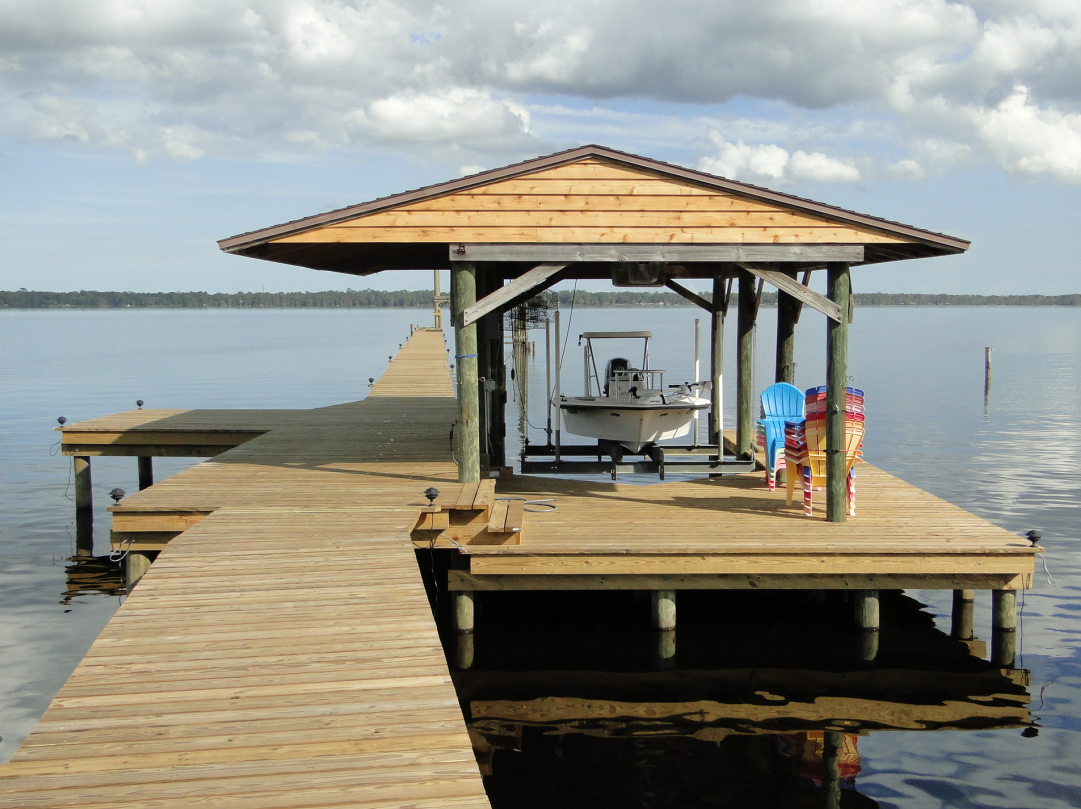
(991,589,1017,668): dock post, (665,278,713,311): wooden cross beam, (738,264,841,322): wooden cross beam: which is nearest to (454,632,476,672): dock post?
(738,264,841,322): wooden cross beam

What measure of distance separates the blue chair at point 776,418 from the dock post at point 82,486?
35.2ft

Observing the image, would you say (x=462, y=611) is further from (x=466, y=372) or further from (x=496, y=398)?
(x=496, y=398)

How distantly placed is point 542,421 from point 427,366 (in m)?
4.68


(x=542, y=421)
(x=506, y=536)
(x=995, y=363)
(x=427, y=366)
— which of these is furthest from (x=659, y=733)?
(x=995, y=363)

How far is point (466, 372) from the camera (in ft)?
33.4

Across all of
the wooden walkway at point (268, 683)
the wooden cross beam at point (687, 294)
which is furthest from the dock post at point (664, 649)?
the wooden cross beam at point (687, 294)

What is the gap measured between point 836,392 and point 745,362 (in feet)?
13.5

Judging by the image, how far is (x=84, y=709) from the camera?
534 centimetres

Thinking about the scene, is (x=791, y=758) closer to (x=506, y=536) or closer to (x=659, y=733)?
(x=659, y=733)

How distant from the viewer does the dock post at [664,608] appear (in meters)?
9.77

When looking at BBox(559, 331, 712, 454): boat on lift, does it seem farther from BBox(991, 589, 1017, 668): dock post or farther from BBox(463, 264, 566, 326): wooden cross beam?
BBox(991, 589, 1017, 668): dock post

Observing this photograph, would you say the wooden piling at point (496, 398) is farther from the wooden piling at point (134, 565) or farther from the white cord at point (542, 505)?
the wooden piling at point (134, 565)

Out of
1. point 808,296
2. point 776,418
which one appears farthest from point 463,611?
point 776,418

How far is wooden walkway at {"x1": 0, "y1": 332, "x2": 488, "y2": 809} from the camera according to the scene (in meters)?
4.59
